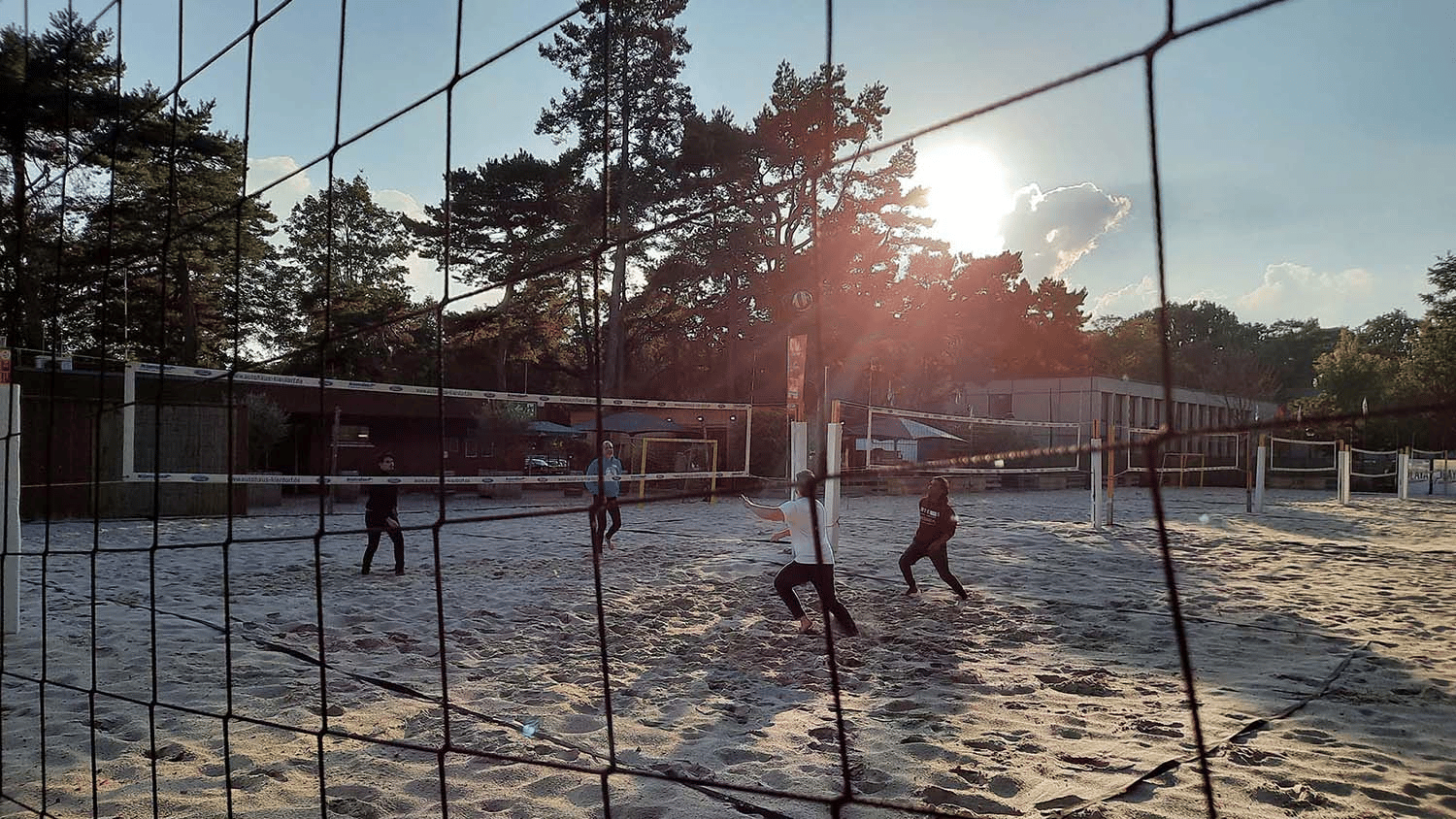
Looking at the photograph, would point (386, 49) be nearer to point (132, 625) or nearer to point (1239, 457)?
point (132, 625)

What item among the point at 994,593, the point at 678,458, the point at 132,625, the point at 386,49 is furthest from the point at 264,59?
the point at 678,458

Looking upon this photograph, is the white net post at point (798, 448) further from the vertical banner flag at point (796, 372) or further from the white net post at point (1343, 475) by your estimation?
the white net post at point (1343, 475)

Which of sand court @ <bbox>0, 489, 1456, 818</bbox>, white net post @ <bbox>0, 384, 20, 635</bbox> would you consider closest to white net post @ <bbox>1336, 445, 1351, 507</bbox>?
sand court @ <bbox>0, 489, 1456, 818</bbox>

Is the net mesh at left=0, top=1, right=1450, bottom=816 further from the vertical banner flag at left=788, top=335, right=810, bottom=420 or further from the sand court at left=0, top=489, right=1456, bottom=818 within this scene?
the vertical banner flag at left=788, top=335, right=810, bottom=420

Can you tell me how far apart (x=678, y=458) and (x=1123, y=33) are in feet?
51.9

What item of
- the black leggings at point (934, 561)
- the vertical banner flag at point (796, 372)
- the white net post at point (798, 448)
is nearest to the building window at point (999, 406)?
the vertical banner flag at point (796, 372)

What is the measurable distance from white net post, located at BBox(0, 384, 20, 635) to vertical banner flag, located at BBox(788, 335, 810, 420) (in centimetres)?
413

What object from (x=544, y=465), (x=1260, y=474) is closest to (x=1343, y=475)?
(x=1260, y=474)

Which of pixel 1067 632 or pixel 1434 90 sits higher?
pixel 1434 90

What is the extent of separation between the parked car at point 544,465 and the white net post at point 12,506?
13.6 meters

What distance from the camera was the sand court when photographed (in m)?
2.41

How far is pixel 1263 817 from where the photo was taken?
2.27 meters

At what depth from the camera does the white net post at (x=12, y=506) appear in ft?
13.0

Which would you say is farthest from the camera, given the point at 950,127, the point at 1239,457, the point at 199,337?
the point at 1239,457
